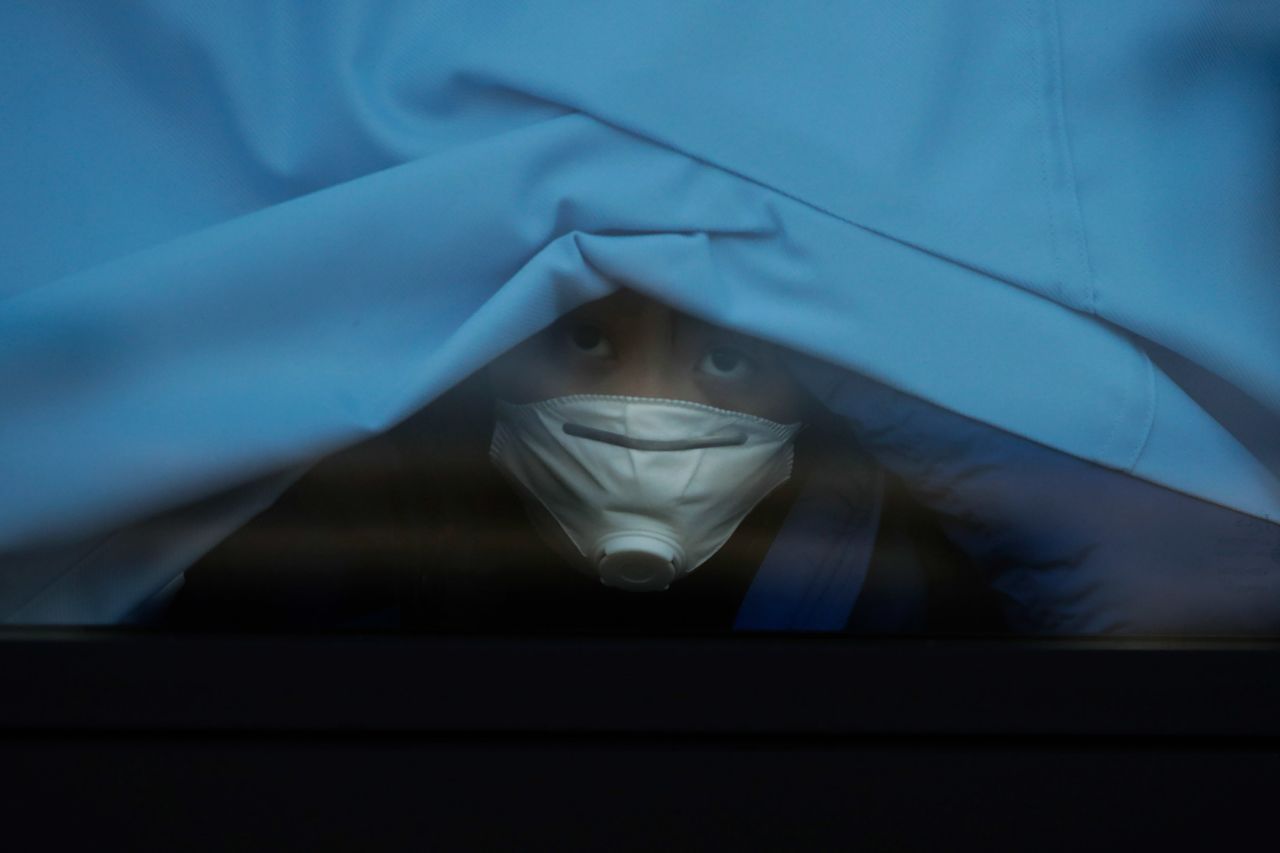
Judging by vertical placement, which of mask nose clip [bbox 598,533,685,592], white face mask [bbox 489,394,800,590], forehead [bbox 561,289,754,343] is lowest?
mask nose clip [bbox 598,533,685,592]

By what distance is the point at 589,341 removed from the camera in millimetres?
897

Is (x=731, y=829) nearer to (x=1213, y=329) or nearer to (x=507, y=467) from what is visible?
(x=507, y=467)

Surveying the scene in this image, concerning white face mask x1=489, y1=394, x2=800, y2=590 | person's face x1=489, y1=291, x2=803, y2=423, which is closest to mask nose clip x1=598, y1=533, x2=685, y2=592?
white face mask x1=489, y1=394, x2=800, y2=590

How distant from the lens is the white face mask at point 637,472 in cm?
87

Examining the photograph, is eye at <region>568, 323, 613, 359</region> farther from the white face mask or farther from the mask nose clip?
the mask nose clip

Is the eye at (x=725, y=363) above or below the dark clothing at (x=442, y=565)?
above

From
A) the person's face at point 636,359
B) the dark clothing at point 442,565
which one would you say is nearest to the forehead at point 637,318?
the person's face at point 636,359

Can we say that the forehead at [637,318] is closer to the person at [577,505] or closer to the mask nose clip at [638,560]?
the person at [577,505]

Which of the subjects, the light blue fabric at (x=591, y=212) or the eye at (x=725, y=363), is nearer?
the light blue fabric at (x=591, y=212)

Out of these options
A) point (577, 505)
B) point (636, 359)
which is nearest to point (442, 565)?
point (577, 505)

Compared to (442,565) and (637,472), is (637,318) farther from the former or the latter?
(442,565)

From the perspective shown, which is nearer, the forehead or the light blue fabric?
the light blue fabric

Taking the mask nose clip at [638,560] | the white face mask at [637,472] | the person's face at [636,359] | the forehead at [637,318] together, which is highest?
the forehead at [637,318]

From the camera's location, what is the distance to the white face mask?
2.85 ft
